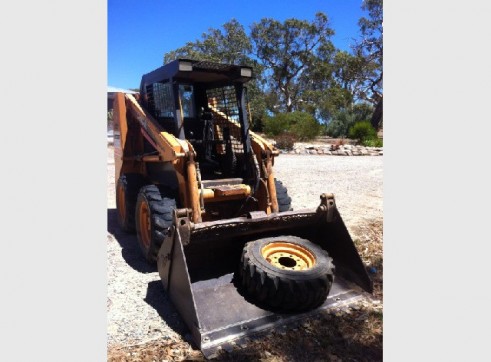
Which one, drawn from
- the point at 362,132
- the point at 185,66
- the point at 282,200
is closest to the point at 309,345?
the point at 282,200

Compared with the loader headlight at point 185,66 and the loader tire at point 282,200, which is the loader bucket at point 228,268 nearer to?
the loader tire at point 282,200

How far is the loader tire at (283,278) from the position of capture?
328 centimetres

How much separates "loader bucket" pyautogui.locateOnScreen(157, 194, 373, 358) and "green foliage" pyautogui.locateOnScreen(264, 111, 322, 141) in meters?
14.4

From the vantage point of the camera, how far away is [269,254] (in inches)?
144

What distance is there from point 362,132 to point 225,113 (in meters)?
14.9

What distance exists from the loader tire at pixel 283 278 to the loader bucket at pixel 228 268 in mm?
85

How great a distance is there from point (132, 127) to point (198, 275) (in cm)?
276

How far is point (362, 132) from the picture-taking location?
740 inches

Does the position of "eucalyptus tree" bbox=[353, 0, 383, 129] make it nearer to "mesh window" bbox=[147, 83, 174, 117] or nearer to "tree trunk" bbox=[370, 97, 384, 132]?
"tree trunk" bbox=[370, 97, 384, 132]

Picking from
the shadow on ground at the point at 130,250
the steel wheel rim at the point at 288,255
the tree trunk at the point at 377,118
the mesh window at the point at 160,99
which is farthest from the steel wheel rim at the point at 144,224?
the tree trunk at the point at 377,118

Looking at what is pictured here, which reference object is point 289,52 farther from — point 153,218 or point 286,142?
point 153,218

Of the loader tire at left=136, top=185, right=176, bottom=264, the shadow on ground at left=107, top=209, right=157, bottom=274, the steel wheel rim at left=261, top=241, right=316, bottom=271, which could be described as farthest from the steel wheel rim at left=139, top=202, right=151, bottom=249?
the steel wheel rim at left=261, top=241, right=316, bottom=271

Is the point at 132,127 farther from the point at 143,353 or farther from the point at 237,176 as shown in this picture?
the point at 143,353

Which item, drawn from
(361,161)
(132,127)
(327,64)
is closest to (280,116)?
(361,161)
